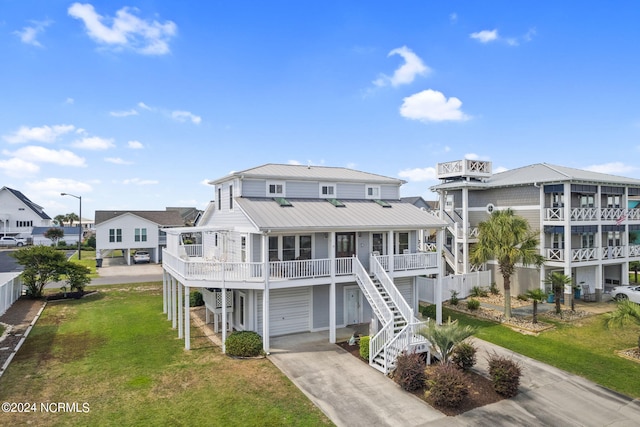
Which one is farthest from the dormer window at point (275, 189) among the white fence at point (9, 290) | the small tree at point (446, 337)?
the white fence at point (9, 290)

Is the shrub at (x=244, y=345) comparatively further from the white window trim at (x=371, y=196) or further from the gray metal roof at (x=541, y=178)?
the gray metal roof at (x=541, y=178)

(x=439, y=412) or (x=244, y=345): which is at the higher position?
(x=244, y=345)

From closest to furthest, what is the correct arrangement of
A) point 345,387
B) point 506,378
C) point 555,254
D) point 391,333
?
point 506,378
point 345,387
point 391,333
point 555,254

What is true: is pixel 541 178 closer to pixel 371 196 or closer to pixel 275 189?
pixel 371 196

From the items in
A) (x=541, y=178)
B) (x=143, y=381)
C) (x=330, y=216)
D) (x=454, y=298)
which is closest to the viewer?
(x=143, y=381)

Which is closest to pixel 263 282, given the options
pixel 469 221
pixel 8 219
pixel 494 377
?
pixel 494 377

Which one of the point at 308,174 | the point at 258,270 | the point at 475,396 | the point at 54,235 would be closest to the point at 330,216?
the point at 308,174

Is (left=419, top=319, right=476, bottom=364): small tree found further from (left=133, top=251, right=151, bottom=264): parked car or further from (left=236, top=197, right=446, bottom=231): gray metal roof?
(left=133, top=251, right=151, bottom=264): parked car

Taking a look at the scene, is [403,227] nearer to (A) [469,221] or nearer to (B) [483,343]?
(B) [483,343]
